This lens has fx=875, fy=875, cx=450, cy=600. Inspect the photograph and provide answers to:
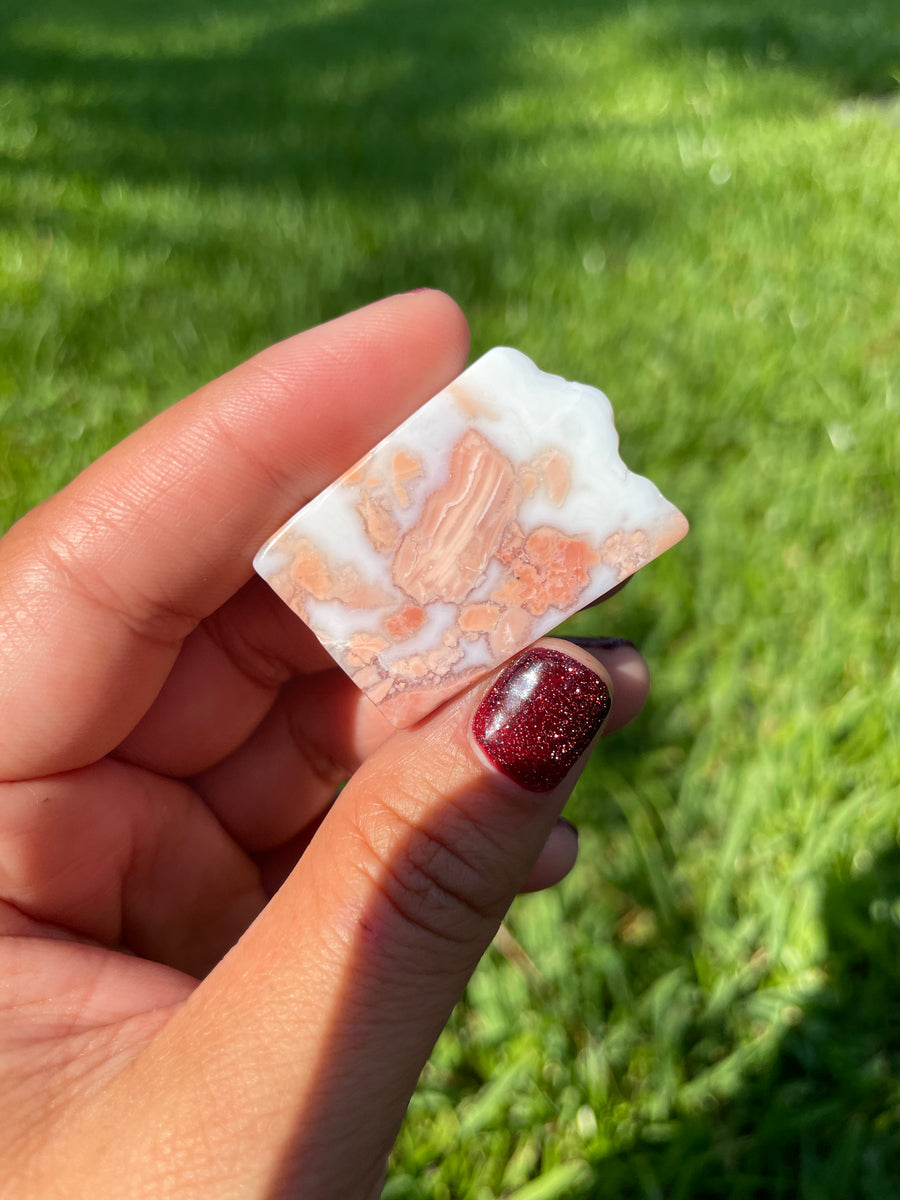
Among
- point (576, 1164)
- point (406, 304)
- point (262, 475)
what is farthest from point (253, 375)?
point (576, 1164)

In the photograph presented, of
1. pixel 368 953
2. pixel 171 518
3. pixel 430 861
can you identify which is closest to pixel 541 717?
pixel 430 861

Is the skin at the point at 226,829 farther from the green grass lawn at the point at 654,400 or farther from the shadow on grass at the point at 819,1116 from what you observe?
the shadow on grass at the point at 819,1116

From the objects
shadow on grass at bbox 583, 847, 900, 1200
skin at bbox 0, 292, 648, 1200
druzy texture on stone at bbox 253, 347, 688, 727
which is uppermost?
druzy texture on stone at bbox 253, 347, 688, 727

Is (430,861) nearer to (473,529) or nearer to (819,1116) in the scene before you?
(473,529)

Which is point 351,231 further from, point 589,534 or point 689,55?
point 689,55

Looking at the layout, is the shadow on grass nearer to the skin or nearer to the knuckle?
the skin

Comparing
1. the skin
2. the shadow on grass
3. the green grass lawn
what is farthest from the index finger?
the shadow on grass
